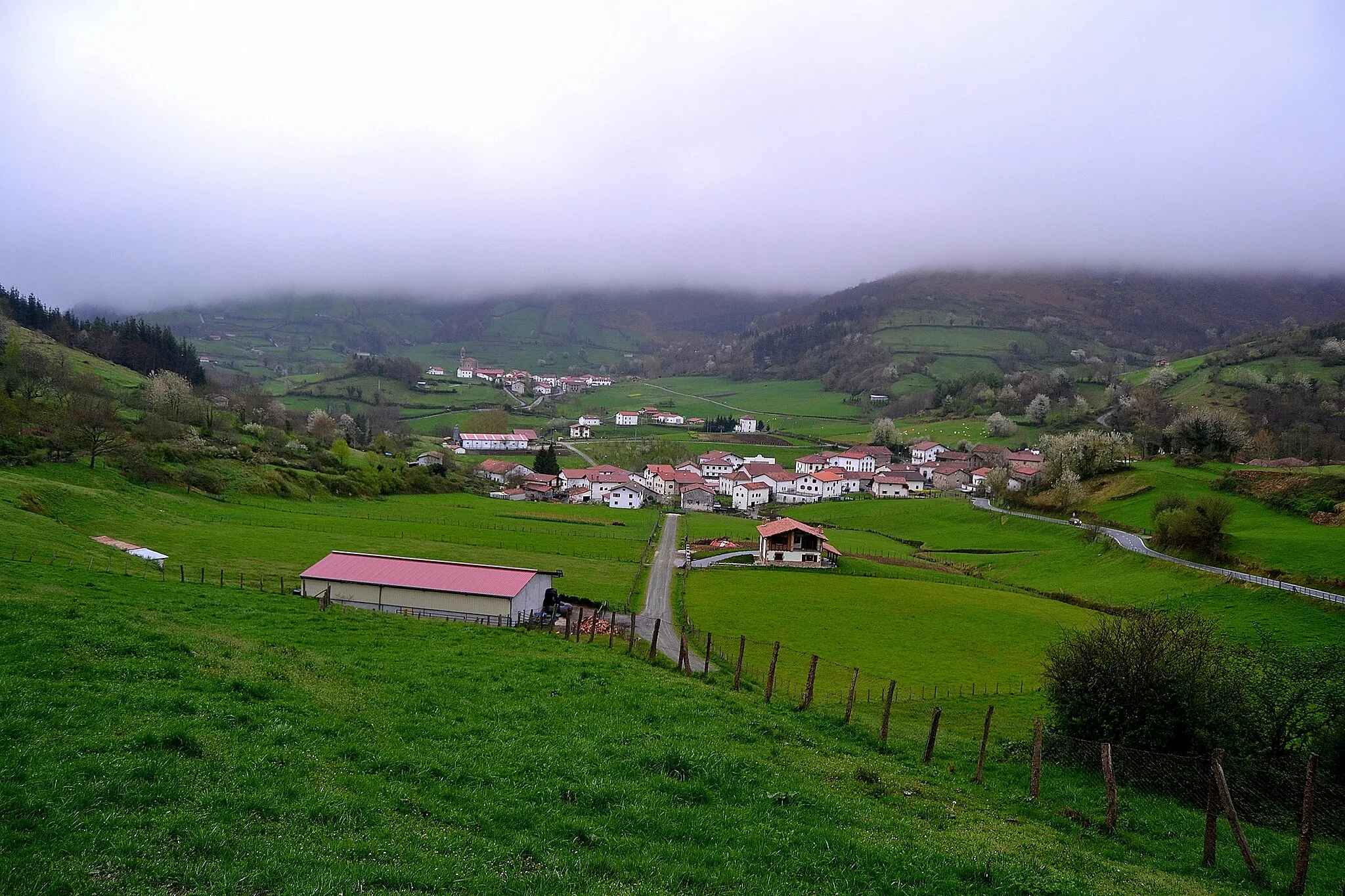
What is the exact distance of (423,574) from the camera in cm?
3647

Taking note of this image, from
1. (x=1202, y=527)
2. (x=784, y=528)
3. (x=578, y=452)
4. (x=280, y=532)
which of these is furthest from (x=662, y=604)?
(x=578, y=452)

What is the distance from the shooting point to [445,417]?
185750 millimetres

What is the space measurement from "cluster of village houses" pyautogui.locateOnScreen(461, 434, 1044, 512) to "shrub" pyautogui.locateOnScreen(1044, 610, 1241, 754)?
93738 millimetres

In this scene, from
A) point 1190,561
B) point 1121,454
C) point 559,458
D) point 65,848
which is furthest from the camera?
point 559,458

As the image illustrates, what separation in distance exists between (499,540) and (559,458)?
82.0 meters

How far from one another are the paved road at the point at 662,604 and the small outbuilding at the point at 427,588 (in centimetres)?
718

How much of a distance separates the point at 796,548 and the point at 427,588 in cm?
4219

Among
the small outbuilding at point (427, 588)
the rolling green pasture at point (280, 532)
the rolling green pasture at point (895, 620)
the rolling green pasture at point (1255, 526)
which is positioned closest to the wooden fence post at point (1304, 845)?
the rolling green pasture at point (895, 620)

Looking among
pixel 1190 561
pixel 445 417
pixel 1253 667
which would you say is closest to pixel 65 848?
pixel 1253 667

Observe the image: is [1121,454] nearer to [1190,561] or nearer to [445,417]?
[1190,561]

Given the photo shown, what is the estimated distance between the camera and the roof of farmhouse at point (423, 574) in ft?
115

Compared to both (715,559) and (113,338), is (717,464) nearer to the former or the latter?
(715,559)

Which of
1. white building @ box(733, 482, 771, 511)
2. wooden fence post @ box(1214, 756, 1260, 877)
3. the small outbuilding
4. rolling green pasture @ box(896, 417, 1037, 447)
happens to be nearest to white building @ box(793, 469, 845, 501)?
white building @ box(733, 482, 771, 511)

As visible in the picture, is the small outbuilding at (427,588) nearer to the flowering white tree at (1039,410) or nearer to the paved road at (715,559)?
the paved road at (715,559)
